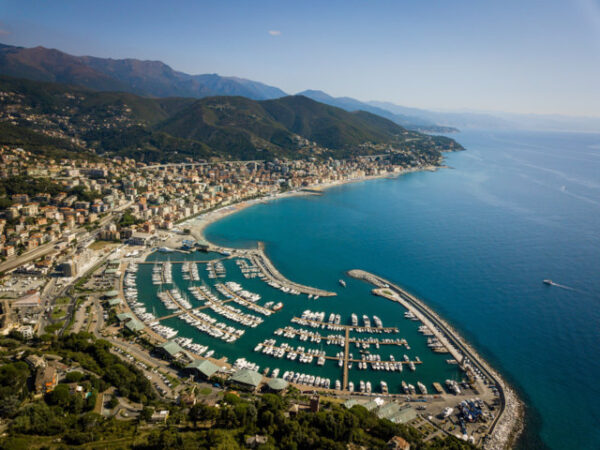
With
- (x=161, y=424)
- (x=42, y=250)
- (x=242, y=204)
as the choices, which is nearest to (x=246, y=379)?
(x=161, y=424)

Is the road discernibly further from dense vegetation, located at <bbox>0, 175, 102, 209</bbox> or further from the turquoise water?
the turquoise water

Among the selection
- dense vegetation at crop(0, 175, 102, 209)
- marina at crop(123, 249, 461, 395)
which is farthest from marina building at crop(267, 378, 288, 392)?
dense vegetation at crop(0, 175, 102, 209)

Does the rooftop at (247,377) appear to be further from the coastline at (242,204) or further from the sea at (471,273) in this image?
the coastline at (242,204)

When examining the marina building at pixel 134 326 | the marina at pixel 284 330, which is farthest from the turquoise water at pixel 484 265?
the marina building at pixel 134 326

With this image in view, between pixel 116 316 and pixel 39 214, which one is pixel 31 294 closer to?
pixel 116 316

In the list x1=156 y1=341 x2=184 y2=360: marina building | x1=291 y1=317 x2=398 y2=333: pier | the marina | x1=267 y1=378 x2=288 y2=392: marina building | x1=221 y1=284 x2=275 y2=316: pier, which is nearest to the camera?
x1=267 y1=378 x2=288 y2=392: marina building

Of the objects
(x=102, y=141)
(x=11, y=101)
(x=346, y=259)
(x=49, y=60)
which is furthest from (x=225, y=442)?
(x=49, y=60)
